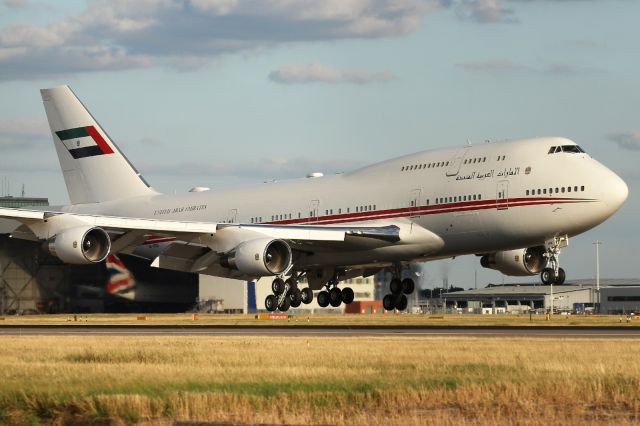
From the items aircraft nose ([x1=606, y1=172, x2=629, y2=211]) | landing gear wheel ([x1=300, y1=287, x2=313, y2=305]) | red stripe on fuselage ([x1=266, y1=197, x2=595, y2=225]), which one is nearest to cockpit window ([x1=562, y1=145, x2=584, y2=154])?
aircraft nose ([x1=606, y1=172, x2=629, y2=211])

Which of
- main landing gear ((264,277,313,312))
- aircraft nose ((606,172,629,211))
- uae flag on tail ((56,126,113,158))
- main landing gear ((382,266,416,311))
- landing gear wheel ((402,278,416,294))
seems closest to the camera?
aircraft nose ((606,172,629,211))

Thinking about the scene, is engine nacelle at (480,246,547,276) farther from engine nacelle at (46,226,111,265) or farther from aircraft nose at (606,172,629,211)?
engine nacelle at (46,226,111,265)

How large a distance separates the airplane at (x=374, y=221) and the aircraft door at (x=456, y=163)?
0.24 ft

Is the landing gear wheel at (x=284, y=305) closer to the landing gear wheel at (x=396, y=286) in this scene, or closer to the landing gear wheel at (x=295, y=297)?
the landing gear wheel at (x=295, y=297)

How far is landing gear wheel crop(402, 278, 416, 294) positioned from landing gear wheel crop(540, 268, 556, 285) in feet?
32.8

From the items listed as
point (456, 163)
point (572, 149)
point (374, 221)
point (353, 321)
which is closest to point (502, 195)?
point (456, 163)

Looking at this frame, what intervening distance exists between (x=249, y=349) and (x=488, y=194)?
19520 mm

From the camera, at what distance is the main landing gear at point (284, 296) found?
61281 mm

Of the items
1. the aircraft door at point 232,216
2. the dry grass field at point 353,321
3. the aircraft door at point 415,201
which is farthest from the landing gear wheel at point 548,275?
the aircraft door at point 232,216

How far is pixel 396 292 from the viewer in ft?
212

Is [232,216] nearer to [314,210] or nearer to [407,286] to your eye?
[314,210]

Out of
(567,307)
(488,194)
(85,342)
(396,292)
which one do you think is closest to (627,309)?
(567,307)

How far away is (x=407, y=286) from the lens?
212 feet

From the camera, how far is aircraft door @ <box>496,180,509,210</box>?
5406cm
